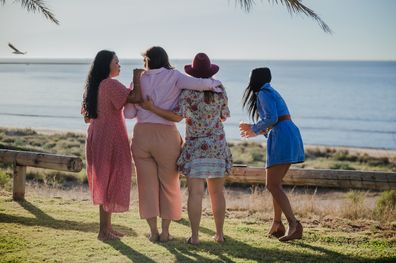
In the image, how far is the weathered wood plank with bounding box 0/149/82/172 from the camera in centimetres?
730

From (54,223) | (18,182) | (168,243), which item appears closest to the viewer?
(168,243)

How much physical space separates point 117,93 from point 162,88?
0.44m

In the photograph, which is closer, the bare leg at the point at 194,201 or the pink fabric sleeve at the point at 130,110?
the bare leg at the point at 194,201

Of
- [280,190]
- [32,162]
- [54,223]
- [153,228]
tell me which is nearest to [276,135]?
[280,190]

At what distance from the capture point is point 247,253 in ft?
16.8

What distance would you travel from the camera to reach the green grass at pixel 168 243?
4.95 m

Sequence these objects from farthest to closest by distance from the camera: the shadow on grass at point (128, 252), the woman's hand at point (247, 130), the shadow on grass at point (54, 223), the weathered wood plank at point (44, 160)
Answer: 1. the weathered wood plank at point (44, 160)
2. the shadow on grass at point (54, 223)
3. the woman's hand at point (247, 130)
4. the shadow on grass at point (128, 252)

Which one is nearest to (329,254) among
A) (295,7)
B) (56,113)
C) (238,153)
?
(295,7)

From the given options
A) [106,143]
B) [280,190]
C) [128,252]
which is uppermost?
[106,143]

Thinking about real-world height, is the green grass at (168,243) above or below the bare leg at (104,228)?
below

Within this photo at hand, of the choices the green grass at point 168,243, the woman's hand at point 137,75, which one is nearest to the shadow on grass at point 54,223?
the green grass at point 168,243

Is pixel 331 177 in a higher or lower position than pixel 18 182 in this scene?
higher

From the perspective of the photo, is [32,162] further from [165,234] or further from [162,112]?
[162,112]

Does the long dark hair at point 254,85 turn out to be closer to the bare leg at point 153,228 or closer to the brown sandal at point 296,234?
the brown sandal at point 296,234
